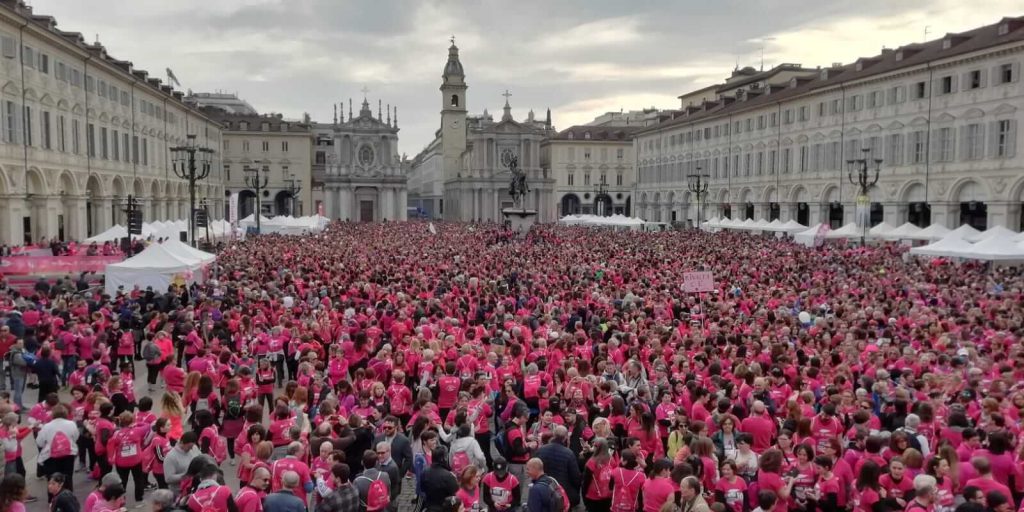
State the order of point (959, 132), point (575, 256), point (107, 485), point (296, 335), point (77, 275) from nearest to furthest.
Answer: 1. point (107, 485)
2. point (296, 335)
3. point (77, 275)
4. point (575, 256)
5. point (959, 132)

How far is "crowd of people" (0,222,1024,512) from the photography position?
25.1ft

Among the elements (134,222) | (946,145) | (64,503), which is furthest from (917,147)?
(64,503)

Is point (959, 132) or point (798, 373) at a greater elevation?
point (959, 132)

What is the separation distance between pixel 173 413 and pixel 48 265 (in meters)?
22.6

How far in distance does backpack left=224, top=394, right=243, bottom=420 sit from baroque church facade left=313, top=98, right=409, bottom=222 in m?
96.3

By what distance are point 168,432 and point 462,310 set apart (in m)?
9.94

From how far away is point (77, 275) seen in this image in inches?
1128

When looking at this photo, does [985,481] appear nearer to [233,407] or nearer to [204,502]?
[204,502]

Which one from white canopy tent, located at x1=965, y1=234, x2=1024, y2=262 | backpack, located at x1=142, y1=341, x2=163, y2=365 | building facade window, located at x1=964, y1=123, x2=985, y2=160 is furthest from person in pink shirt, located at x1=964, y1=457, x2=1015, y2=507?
building facade window, located at x1=964, y1=123, x2=985, y2=160

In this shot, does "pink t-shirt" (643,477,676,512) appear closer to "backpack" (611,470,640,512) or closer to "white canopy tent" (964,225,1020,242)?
"backpack" (611,470,640,512)

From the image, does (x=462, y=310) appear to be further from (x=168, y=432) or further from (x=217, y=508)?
(x=217, y=508)

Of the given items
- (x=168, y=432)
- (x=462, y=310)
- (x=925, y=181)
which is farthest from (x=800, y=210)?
(x=168, y=432)

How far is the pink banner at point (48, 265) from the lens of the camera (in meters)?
27.6

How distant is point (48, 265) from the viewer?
92.6 ft
